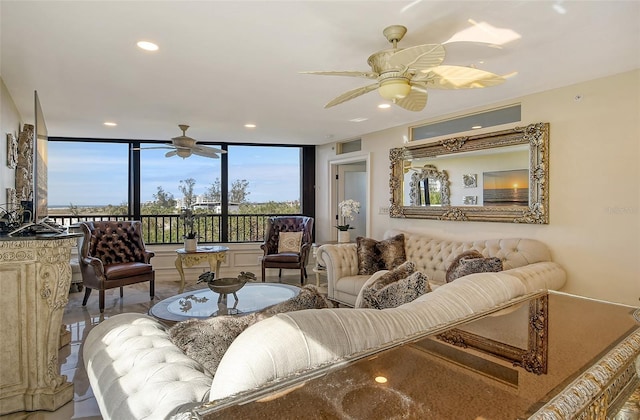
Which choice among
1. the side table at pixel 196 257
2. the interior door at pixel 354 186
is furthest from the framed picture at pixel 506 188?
the side table at pixel 196 257

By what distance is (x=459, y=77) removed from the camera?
2.13 meters

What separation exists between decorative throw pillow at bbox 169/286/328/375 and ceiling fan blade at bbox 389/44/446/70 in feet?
4.32

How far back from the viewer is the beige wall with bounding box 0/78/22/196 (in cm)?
317

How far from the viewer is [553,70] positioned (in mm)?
2863

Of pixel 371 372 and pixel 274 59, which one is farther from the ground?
pixel 274 59

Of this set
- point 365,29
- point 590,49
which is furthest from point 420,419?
point 590,49

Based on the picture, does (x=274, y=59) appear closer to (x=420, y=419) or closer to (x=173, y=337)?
(x=173, y=337)

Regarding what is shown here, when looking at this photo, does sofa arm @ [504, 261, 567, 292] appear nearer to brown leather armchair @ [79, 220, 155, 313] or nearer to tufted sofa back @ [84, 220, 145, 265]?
brown leather armchair @ [79, 220, 155, 313]

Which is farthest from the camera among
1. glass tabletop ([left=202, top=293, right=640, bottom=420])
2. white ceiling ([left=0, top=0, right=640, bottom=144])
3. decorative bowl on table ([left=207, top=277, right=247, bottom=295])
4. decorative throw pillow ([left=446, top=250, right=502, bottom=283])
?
decorative bowl on table ([left=207, top=277, right=247, bottom=295])

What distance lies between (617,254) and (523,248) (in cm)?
69

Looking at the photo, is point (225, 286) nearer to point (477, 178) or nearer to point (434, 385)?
point (434, 385)

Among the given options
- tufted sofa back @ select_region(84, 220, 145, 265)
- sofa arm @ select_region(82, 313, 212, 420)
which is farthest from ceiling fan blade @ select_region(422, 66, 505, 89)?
tufted sofa back @ select_region(84, 220, 145, 265)

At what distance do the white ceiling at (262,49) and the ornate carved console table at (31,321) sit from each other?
1372mm

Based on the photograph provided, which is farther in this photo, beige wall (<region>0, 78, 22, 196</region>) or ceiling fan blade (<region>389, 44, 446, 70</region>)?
beige wall (<region>0, 78, 22, 196</region>)
